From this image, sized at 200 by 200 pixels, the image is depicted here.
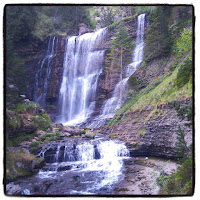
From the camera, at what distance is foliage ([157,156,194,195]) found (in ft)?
13.6

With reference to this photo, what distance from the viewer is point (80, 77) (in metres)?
14.3

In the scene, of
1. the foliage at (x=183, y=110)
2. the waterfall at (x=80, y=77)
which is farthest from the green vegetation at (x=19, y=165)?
the waterfall at (x=80, y=77)

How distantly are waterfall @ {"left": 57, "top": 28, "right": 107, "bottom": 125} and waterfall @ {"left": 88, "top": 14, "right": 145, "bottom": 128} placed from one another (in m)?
1.57

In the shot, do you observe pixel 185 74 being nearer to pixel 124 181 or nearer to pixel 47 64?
pixel 124 181

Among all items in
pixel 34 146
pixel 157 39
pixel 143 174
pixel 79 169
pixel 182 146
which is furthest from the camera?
pixel 157 39

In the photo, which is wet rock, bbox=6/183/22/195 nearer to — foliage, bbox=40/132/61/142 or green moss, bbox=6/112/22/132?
green moss, bbox=6/112/22/132

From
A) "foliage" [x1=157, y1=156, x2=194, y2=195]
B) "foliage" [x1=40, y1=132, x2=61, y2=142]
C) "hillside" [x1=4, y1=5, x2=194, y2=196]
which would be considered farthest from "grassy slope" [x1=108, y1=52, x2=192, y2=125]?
"foliage" [x1=40, y1=132, x2=61, y2=142]

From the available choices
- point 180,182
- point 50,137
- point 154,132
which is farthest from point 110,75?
point 180,182

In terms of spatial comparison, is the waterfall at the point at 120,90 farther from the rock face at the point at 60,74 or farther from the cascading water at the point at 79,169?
the cascading water at the point at 79,169

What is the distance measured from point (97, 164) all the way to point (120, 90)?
445 centimetres

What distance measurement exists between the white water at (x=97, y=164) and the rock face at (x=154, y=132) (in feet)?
1.41

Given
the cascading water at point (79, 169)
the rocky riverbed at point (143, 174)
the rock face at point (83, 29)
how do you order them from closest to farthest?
the rocky riverbed at point (143, 174), the cascading water at point (79, 169), the rock face at point (83, 29)

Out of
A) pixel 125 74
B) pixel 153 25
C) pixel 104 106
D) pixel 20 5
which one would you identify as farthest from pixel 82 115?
pixel 20 5

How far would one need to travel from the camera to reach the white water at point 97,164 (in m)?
4.67
